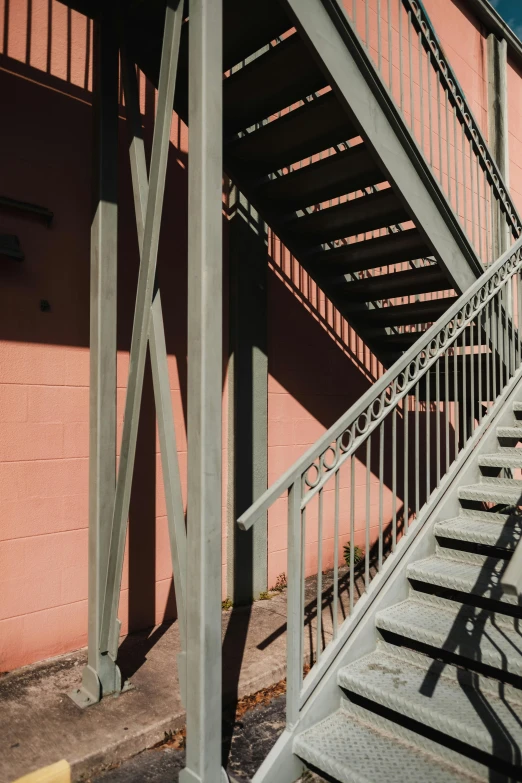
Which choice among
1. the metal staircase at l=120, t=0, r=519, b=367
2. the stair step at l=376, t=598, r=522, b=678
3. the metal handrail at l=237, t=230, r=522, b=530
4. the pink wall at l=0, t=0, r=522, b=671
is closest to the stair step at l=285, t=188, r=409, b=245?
the metal staircase at l=120, t=0, r=519, b=367

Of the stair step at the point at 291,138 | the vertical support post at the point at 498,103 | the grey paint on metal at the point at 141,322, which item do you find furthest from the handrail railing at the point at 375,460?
the vertical support post at the point at 498,103

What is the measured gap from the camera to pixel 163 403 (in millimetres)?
2770

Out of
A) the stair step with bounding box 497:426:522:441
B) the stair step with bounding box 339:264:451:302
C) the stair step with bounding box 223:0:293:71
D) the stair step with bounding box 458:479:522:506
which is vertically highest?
the stair step with bounding box 223:0:293:71

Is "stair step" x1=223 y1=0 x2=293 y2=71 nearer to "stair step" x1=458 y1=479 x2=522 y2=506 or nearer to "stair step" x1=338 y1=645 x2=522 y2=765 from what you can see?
"stair step" x1=458 y1=479 x2=522 y2=506

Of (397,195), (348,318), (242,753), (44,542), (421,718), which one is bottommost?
(242,753)

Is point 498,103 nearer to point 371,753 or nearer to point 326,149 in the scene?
point 326,149

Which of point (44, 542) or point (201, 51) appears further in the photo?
point (44, 542)

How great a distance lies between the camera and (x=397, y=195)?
3488 millimetres

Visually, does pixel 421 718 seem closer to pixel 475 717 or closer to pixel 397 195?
pixel 475 717

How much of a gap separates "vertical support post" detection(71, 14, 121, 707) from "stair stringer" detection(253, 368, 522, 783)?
1.03 metres

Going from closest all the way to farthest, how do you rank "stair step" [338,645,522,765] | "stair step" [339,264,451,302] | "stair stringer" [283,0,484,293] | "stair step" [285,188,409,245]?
"stair step" [338,645,522,765] → "stair stringer" [283,0,484,293] → "stair step" [285,188,409,245] → "stair step" [339,264,451,302]

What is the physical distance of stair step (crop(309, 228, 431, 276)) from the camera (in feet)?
12.6

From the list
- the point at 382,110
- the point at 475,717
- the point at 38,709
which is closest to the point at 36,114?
the point at 382,110

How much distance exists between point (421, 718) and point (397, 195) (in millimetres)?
2760
